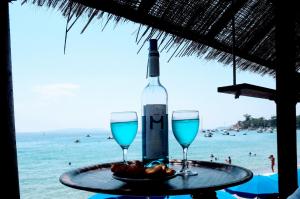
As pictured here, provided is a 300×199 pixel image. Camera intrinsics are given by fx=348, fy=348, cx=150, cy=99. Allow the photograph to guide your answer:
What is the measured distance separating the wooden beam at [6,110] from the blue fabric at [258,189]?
300 inches

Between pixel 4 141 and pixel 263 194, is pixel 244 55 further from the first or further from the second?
pixel 263 194

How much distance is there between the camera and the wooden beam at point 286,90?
2771mm

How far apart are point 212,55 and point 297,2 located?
1.14 m

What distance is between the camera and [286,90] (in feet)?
9.15

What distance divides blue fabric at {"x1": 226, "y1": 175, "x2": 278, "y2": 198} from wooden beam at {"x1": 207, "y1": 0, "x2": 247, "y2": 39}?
241 inches

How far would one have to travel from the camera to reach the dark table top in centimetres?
109

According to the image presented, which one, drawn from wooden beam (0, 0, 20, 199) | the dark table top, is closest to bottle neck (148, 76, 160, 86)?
the dark table top

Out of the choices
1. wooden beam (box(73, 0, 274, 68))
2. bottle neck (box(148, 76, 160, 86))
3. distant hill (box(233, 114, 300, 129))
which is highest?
→ wooden beam (box(73, 0, 274, 68))

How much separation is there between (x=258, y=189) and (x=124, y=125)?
26.8 ft

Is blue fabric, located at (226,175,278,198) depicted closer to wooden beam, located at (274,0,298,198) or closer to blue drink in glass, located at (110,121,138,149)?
wooden beam, located at (274,0,298,198)

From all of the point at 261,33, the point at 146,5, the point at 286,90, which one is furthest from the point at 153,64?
the point at 261,33

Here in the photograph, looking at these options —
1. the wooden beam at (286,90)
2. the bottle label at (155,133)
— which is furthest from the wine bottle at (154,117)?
the wooden beam at (286,90)

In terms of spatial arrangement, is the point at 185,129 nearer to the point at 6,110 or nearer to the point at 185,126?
the point at 185,126

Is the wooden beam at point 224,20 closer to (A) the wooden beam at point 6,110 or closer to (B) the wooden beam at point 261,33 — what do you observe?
(B) the wooden beam at point 261,33
